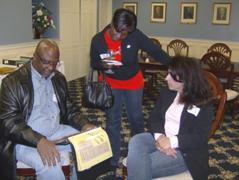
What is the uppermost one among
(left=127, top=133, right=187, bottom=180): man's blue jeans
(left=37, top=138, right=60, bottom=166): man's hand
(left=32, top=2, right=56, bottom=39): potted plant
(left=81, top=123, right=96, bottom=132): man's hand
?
(left=32, top=2, right=56, bottom=39): potted plant

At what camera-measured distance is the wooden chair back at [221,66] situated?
15.8 feet

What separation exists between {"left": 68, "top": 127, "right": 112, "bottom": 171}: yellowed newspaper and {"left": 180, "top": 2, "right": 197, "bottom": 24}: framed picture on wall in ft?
20.6

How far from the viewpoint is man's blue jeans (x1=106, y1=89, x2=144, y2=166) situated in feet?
9.11

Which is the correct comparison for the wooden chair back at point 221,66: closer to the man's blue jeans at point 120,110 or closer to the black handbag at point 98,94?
the man's blue jeans at point 120,110

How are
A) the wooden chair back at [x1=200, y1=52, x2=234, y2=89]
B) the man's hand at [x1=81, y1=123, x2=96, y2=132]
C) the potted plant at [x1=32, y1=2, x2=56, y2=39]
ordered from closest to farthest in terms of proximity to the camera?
1. the man's hand at [x1=81, y1=123, x2=96, y2=132]
2. the wooden chair back at [x1=200, y1=52, x2=234, y2=89]
3. the potted plant at [x1=32, y1=2, x2=56, y2=39]

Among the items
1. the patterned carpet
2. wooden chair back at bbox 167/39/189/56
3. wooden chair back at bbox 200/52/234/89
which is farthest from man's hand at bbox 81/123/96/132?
wooden chair back at bbox 167/39/189/56

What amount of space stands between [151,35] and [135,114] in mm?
5703

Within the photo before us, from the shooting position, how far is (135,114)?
2826mm

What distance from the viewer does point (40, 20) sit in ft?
18.2

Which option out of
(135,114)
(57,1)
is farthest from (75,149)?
(57,1)

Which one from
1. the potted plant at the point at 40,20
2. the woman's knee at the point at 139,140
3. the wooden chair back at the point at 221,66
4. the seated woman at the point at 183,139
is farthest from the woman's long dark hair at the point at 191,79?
the potted plant at the point at 40,20

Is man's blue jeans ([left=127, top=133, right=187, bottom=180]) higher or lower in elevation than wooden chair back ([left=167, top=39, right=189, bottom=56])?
lower

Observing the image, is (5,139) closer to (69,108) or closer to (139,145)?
(69,108)

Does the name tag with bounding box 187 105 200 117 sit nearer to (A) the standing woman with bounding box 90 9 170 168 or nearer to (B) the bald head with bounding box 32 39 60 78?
(A) the standing woman with bounding box 90 9 170 168
